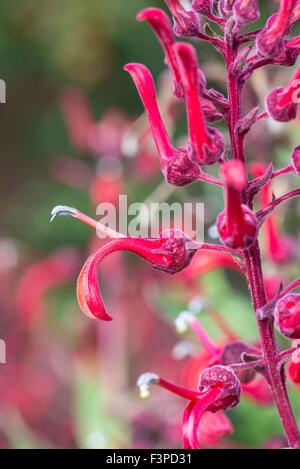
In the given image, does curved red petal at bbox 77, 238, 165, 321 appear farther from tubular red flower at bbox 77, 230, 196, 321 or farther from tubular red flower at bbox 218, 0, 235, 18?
tubular red flower at bbox 218, 0, 235, 18

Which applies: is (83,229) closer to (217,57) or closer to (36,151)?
(36,151)

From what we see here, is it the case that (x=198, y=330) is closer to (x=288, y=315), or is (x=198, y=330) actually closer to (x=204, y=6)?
(x=288, y=315)

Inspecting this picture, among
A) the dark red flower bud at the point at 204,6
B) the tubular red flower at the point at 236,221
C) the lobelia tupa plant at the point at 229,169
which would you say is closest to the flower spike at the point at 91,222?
the lobelia tupa plant at the point at 229,169

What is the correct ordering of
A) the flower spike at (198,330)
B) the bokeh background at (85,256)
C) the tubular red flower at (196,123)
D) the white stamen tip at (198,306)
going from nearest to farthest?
the tubular red flower at (196,123)
the flower spike at (198,330)
the white stamen tip at (198,306)
the bokeh background at (85,256)

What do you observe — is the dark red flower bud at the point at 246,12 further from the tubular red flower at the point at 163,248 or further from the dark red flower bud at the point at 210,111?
the tubular red flower at the point at 163,248

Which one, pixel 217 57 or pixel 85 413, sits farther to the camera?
pixel 217 57

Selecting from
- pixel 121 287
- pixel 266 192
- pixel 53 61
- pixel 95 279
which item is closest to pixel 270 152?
pixel 266 192
